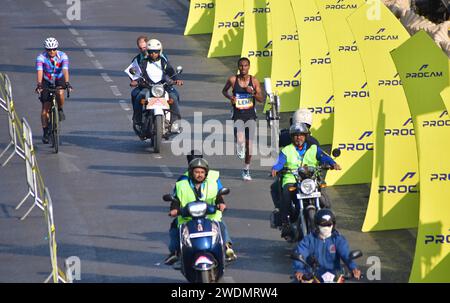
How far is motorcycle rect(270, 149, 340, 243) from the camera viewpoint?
72.4ft

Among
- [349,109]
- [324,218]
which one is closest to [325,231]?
[324,218]

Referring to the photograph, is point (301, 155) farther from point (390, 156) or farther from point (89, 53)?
point (89, 53)

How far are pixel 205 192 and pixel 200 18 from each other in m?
20.7

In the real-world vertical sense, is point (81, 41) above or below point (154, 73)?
above

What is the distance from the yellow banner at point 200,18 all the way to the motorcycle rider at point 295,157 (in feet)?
61.3

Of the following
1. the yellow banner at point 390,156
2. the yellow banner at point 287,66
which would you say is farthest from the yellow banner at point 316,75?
the yellow banner at point 390,156

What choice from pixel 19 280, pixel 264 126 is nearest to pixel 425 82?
pixel 19 280

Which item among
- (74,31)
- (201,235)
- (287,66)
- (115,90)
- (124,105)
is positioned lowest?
(201,235)

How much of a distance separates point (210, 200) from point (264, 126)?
9.81m

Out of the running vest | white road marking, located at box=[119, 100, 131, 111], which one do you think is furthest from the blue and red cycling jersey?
the running vest

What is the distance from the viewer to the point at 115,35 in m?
42.4

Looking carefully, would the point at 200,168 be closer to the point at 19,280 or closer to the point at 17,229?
the point at 19,280

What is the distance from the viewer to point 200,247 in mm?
20438

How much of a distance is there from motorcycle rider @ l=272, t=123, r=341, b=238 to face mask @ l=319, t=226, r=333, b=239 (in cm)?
347
